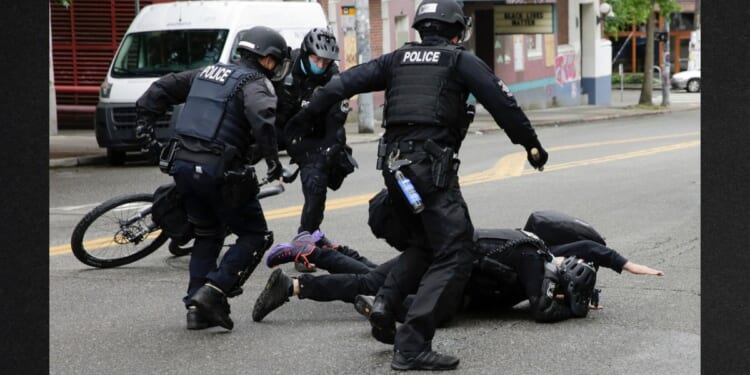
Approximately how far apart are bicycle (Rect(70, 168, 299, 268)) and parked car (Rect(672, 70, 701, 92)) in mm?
47541

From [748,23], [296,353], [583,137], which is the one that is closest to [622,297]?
[296,353]

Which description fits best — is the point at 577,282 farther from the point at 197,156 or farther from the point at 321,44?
the point at 321,44

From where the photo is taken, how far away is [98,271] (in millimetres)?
9336

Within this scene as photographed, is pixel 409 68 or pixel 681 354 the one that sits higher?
pixel 409 68

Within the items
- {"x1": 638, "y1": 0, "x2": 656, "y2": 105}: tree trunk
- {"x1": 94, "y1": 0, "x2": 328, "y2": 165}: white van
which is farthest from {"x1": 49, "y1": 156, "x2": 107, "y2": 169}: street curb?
{"x1": 638, "y1": 0, "x2": 656, "y2": 105}: tree trunk

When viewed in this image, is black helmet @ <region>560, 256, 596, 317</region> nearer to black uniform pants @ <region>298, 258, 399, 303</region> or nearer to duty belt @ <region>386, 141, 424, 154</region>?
black uniform pants @ <region>298, 258, 399, 303</region>

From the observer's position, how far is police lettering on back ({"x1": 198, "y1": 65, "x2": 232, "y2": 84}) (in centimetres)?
721

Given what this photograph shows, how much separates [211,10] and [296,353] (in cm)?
1339

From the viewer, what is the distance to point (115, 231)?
917 centimetres

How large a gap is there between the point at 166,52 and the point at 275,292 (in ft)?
41.6
